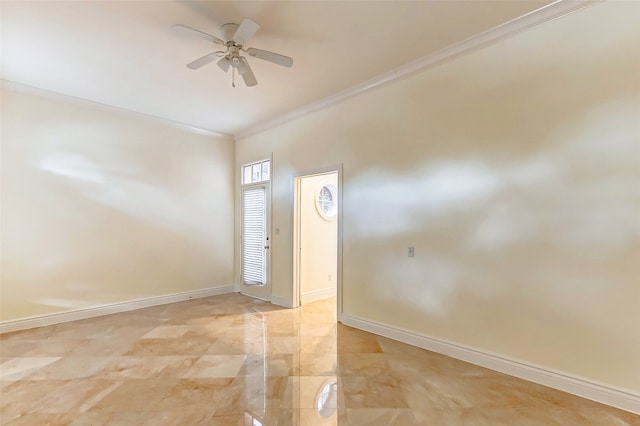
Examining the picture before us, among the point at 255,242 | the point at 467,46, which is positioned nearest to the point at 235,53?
the point at 467,46

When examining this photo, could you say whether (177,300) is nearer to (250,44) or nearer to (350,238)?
(350,238)

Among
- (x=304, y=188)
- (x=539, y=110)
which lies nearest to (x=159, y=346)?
(x=304, y=188)

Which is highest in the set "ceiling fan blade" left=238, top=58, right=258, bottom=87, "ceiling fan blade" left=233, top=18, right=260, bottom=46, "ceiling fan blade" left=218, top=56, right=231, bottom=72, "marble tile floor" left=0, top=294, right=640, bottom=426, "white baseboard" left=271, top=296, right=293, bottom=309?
"ceiling fan blade" left=233, top=18, right=260, bottom=46

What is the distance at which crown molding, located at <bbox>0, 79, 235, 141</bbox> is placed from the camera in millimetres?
3738

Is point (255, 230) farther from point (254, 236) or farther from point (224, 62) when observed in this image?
point (224, 62)

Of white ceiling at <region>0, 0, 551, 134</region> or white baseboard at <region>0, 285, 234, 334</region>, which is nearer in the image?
white ceiling at <region>0, 0, 551, 134</region>

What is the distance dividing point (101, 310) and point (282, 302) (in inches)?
106

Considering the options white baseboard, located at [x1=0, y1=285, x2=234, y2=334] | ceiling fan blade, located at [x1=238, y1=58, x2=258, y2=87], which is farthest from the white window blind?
ceiling fan blade, located at [x1=238, y1=58, x2=258, y2=87]

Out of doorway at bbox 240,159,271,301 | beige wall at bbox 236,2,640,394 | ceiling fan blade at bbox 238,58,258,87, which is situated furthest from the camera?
doorway at bbox 240,159,271,301

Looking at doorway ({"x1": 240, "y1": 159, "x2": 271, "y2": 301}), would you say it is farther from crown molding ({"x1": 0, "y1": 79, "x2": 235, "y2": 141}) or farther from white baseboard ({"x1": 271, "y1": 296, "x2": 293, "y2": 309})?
crown molding ({"x1": 0, "y1": 79, "x2": 235, "y2": 141})

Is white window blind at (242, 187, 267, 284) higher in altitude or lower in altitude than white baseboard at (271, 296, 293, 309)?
higher

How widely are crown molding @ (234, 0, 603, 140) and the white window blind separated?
189cm

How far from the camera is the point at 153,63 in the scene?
3209 mm

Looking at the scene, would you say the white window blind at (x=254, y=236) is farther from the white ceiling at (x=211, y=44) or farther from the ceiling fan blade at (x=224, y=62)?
the ceiling fan blade at (x=224, y=62)
